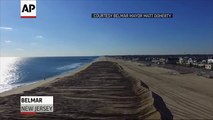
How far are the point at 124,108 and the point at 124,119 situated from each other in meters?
2.15

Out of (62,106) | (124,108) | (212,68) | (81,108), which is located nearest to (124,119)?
(124,108)

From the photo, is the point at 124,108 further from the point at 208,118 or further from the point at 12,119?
the point at 12,119

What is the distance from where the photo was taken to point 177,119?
1220 centimetres

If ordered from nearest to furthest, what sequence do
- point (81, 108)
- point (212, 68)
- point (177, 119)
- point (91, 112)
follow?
point (177, 119) < point (91, 112) < point (81, 108) < point (212, 68)

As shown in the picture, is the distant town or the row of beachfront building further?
the row of beachfront building

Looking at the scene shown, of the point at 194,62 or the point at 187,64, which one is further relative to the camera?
the point at 194,62

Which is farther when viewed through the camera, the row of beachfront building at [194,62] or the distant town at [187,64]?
the row of beachfront building at [194,62]

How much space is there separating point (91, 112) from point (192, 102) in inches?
234

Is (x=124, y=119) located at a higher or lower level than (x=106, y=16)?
lower

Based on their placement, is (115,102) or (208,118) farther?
(115,102)

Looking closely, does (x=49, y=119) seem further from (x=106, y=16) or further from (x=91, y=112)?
(x=106, y=16)

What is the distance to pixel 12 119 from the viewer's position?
13102mm

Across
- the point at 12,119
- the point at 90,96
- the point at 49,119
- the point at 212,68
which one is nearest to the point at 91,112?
the point at 49,119

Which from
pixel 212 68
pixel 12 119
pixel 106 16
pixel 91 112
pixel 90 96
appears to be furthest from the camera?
pixel 212 68
